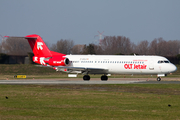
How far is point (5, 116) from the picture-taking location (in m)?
13.7

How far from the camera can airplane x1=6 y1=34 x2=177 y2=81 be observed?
40.7 m

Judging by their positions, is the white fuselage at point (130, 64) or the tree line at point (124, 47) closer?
the white fuselage at point (130, 64)

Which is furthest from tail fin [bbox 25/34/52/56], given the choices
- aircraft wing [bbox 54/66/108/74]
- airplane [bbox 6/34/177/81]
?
aircraft wing [bbox 54/66/108/74]

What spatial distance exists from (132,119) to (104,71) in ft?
98.8

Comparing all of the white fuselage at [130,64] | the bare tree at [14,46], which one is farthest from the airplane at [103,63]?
the bare tree at [14,46]

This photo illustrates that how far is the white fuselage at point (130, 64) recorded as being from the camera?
40438 millimetres

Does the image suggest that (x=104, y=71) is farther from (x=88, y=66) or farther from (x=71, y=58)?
(x=71, y=58)

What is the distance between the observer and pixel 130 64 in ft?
135

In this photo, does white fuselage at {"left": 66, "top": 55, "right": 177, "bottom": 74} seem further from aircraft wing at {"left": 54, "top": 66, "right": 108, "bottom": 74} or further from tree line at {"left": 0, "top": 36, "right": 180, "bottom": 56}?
tree line at {"left": 0, "top": 36, "right": 180, "bottom": 56}

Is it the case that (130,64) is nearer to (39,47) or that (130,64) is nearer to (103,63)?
(103,63)

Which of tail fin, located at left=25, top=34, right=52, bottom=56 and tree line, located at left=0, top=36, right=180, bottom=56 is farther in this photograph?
tree line, located at left=0, top=36, right=180, bottom=56

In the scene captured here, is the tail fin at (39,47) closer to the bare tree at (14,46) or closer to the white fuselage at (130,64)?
the white fuselage at (130,64)

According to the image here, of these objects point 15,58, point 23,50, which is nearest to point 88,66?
point 15,58

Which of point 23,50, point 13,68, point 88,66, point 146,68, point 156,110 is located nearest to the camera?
point 156,110
